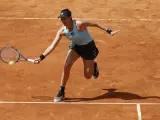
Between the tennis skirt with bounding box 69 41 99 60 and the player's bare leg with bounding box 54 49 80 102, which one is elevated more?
the tennis skirt with bounding box 69 41 99 60

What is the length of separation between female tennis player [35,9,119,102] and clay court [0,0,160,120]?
2.04 ft

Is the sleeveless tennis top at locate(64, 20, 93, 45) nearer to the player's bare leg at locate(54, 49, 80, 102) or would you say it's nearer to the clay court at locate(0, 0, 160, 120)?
the player's bare leg at locate(54, 49, 80, 102)

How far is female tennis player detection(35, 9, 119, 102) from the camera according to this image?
32.5 feet

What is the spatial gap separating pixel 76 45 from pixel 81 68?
214 centimetres

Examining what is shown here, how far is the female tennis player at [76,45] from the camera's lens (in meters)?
9.91

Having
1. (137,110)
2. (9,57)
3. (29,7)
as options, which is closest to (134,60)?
(137,110)

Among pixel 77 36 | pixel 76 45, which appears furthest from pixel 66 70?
pixel 77 36

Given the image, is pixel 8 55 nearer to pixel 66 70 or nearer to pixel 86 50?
pixel 66 70

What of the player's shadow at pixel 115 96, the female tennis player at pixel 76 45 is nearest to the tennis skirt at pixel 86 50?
the female tennis player at pixel 76 45

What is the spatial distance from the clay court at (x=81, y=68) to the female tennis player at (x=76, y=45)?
62 cm

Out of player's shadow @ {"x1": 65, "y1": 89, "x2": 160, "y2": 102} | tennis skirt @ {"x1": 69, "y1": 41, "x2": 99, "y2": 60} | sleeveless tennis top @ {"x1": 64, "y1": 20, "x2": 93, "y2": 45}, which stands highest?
sleeveless tennis top @ {"x1": 64, "y1": 20, "x2": 93, "y2": 45}

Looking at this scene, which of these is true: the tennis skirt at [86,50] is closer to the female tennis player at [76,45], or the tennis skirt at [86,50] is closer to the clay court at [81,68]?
the female tennis player at [76,45]

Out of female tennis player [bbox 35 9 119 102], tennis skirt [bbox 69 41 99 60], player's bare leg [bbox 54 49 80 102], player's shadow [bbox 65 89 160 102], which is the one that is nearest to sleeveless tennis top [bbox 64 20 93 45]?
female tennis player [bbox 35 9 119 102]

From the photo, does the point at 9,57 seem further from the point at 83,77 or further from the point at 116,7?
the point at 116,7
